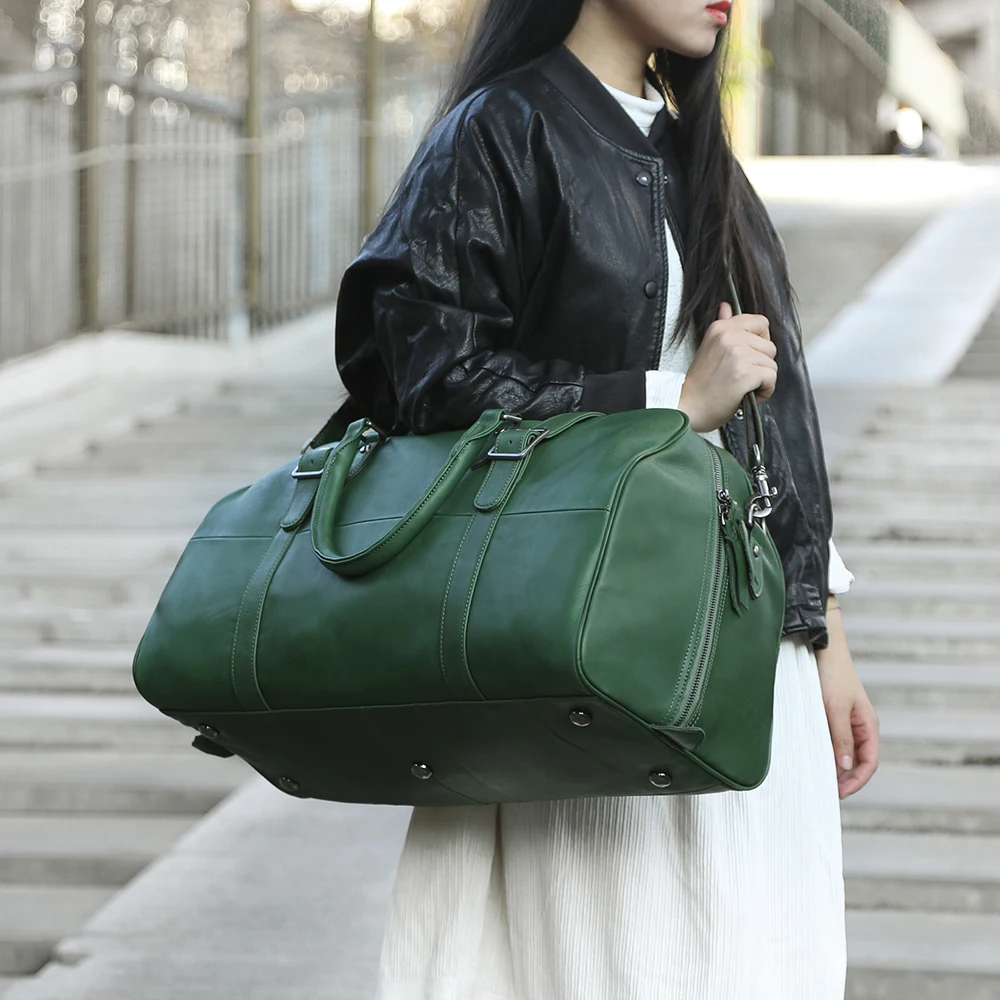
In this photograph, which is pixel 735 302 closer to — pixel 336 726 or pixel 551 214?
pixel 551 214

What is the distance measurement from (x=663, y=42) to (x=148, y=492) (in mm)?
5024

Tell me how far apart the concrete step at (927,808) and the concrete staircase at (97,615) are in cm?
152

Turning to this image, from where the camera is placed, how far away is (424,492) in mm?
1363

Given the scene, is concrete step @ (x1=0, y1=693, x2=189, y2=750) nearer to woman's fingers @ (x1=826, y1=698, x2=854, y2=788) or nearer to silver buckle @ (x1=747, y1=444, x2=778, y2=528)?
woman's fingers @ (x1=826, y1=698, x2=854, y2=788)

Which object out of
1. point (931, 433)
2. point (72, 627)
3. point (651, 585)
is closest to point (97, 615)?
point (72, 627)

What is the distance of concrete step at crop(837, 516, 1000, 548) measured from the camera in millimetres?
5324

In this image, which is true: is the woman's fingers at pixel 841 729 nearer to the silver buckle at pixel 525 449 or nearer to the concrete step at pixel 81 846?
the silver buckle at pixel 525 449

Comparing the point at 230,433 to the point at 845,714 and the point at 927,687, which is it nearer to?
the point at 927,687

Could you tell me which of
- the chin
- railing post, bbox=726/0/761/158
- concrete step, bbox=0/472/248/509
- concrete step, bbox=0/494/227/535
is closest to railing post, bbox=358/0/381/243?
railing post, bbox=726/0/761/158

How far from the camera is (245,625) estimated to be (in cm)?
141

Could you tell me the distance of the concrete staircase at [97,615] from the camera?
3479mm

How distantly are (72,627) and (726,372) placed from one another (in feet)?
12.5

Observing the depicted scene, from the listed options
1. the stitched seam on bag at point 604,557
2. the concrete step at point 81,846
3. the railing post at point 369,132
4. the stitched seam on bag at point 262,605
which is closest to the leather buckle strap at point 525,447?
the stitched seam on bag at point 604,557

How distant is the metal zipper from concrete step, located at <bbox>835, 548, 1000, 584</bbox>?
148 inches
